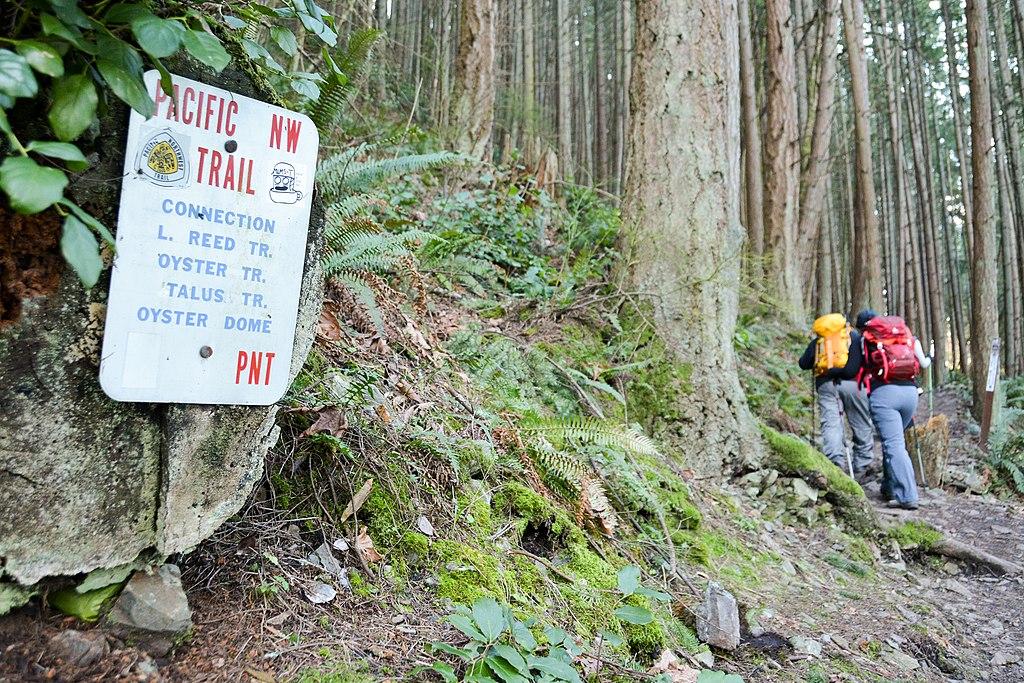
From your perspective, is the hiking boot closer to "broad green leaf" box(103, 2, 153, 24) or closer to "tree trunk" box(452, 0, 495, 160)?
"tree trunk" box(452, 0, 495, 160)

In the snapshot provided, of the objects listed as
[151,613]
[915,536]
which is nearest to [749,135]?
[915,536]

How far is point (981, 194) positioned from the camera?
33.8ft

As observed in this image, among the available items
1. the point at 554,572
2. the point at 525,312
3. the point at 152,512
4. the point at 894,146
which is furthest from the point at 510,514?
the point at 894,146

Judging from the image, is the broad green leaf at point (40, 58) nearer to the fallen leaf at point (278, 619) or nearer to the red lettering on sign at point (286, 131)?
the red lettering on sign at point (286, 131)

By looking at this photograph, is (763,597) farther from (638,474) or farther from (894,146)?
(894,146)

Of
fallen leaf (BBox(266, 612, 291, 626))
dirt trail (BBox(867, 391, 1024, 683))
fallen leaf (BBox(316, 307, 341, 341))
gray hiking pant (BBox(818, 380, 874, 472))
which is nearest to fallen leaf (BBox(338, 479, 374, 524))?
fallen leaf (BBox(266, 612, 291, 626))

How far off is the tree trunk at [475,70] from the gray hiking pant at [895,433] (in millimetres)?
5686

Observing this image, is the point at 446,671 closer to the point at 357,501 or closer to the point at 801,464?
the point at 357,501

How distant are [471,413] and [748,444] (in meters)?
2.62

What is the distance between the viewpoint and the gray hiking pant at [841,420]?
7.12m

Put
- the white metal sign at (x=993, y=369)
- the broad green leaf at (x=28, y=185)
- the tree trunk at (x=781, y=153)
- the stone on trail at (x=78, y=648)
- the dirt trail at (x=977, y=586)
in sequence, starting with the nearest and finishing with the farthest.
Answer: the broad green leaf at (x=28, y=185) → the stone on trail at (x=78, y=648) → the dirt trail at (x=977, y=586) → the white metal sign at (x=993, y=369) → the tree trunk at (x=781, y=153)

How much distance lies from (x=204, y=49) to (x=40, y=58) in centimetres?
30

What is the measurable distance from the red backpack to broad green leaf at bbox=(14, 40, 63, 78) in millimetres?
7140

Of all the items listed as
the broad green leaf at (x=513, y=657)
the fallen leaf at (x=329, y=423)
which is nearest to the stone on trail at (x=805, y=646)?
the broad green leaf at (x=513, y=657)
